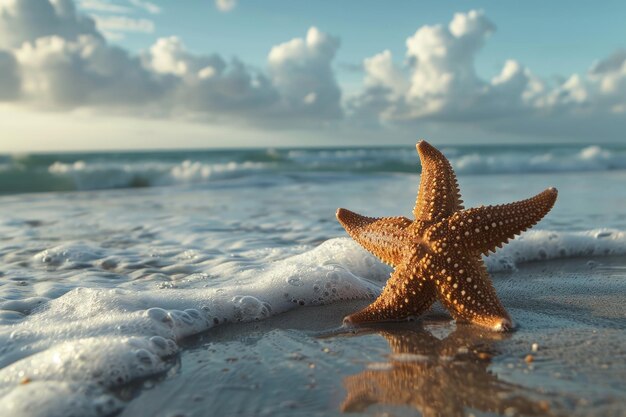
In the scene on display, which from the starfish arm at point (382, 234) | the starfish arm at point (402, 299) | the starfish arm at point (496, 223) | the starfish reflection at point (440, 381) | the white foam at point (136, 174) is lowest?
the white foam at point (136, 174)

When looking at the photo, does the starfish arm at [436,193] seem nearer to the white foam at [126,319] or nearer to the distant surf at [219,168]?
the white foam at [126,319]

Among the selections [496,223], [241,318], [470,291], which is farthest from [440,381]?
[241,318]

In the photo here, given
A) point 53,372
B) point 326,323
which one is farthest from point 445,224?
point 53,372

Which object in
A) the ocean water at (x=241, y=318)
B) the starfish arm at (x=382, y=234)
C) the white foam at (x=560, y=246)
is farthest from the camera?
the white foam at (x=560, y=246)

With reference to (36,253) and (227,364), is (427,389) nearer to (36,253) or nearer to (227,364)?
(227,364)

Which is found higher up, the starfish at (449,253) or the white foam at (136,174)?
the starfish at (449,253)

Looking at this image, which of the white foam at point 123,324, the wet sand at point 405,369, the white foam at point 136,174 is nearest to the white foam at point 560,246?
the white foam at point 123,324
